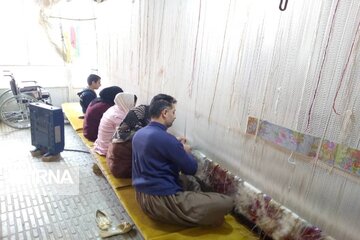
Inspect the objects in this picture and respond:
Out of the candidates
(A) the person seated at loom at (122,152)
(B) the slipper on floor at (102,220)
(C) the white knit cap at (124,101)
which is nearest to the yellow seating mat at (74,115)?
(C) the white knit cap at (124,101)

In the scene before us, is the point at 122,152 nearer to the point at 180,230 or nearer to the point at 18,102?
the point at 180,230

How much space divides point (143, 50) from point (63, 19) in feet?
9.28

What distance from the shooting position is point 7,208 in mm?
2209

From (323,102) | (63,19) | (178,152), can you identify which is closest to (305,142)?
(323,102)

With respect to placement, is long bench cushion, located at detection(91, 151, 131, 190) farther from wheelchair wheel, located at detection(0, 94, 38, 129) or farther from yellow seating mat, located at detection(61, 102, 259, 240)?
wheelchair wheel, located at detection(0, 94, 38, 129)

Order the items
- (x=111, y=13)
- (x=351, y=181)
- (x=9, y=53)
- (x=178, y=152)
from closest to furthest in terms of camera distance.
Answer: (x=351, y=181), (x=178, y=152), (x=111, y=13), (x=9, y=53)

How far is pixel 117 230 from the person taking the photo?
2004 mm

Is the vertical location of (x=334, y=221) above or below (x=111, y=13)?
below

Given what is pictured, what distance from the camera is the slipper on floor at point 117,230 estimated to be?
6.42 ft

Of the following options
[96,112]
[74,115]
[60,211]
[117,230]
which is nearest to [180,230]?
[117,230]

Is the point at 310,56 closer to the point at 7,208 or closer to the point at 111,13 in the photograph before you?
the point at 7,208

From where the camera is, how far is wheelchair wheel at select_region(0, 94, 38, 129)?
422 cm

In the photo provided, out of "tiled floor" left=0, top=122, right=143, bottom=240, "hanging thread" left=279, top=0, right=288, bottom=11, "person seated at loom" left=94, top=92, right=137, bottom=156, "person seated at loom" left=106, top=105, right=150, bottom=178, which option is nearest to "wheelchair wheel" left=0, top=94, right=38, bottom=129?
"tiled floor" left=0, top=122, right=143, bottom=240

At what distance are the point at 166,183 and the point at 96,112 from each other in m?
1.73
